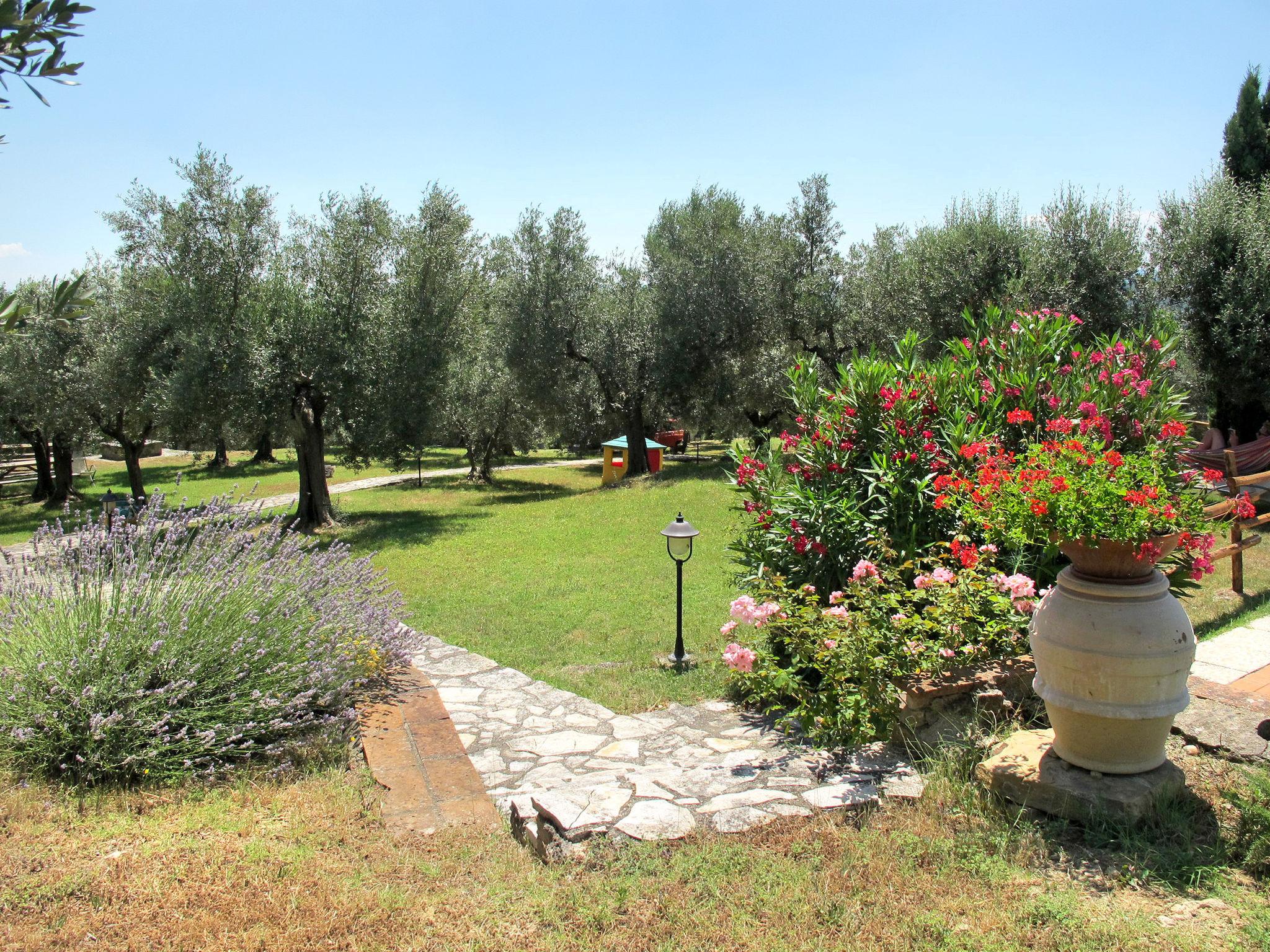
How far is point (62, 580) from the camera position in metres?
4.50

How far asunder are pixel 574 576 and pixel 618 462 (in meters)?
12.7

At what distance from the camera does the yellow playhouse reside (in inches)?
893

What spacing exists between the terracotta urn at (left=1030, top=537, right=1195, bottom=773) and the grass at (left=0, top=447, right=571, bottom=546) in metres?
14.4

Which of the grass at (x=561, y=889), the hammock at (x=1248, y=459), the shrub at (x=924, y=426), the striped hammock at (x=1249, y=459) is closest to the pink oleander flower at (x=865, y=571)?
the shrub at (x=924, y=426)

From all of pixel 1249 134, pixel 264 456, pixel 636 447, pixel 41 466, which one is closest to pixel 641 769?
pixel 636 447

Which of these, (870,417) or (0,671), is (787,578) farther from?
(0,671)

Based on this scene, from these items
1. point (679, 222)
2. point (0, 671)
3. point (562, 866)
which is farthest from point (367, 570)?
point (679, 222)

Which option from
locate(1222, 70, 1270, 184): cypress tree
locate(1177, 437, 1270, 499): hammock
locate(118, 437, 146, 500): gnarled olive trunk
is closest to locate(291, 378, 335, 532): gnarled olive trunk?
locate(118, 437, 146, 500): gnarled olive trunk

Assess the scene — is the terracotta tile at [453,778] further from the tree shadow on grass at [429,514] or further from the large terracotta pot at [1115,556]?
Result: the tree shadow on grass at [429,514]

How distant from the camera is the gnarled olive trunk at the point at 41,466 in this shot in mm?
19375

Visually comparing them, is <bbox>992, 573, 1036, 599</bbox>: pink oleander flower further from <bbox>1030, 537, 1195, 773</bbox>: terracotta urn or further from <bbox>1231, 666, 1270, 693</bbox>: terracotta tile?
<bbox>1231, 666, 1270, 693</bbox>: terracotta tile

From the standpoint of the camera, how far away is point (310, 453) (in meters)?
15.4

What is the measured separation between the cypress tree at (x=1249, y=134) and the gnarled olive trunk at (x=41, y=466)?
29600mm

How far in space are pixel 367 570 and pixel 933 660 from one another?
4.05m
